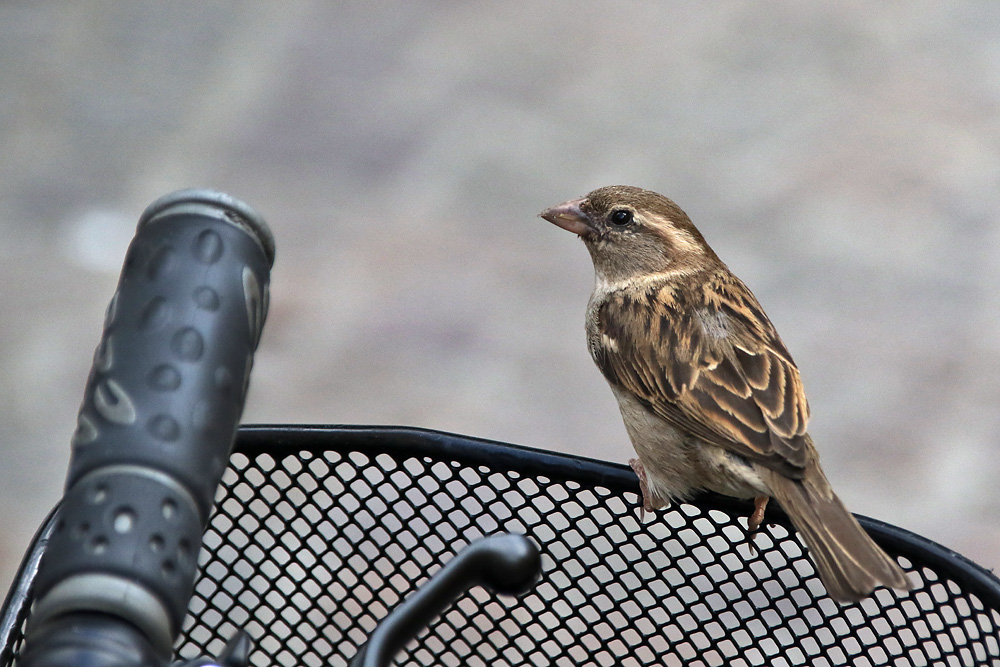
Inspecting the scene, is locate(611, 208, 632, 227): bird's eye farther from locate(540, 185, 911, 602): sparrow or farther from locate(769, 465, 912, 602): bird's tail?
locate(769, 465, 912, 602): bird's tail

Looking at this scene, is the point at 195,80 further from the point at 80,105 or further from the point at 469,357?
the point at 469,357

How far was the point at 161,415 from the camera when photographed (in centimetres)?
99

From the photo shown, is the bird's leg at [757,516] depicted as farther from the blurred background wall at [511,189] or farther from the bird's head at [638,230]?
the blurred background wall at [511,189]

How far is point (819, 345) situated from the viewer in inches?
202

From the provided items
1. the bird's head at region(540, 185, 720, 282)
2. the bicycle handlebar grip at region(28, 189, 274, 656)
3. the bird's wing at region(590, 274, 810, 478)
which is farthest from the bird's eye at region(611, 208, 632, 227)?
the bicycle handlebar grip at region(28, 189, 274, 656)

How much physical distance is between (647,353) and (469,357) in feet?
7.34

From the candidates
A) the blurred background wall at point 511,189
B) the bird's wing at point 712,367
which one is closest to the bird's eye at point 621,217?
the bird's wing at point 712,367

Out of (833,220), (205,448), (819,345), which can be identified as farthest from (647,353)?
(833,220)

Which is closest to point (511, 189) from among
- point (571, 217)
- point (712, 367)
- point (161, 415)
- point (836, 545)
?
point (571, 217)

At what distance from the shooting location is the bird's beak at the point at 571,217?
3.40 meters

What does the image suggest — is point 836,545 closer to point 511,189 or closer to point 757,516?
point 757,516

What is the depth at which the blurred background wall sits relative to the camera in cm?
482

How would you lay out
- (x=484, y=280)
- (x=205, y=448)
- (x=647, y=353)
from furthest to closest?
(x=484, y=280) < (x=647, y=353) < (x=205, y=448)

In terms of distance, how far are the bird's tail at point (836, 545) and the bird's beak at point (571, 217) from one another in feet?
3.99
